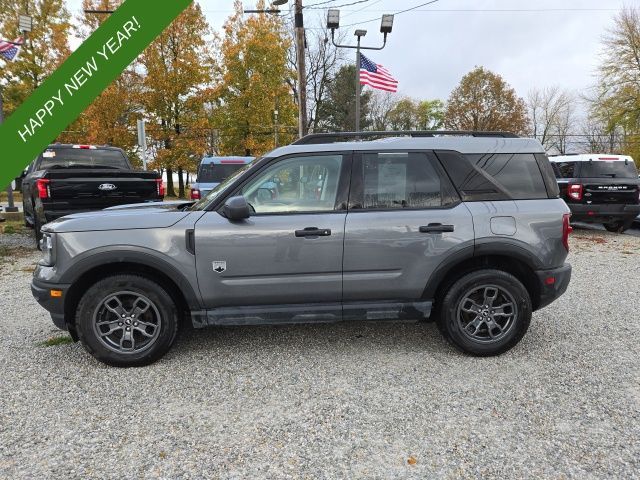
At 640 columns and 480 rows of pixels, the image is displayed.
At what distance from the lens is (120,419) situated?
110 inches

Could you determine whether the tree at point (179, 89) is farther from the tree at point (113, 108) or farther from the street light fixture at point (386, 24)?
the street light fixture at point (386, 24)

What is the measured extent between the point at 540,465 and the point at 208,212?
280 centimetres

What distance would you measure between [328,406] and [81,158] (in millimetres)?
8408

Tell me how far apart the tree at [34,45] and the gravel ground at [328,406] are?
23271mm

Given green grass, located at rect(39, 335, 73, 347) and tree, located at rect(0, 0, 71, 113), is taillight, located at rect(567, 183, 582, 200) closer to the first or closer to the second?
green grass, located at rect(39, 335, 73, 347)

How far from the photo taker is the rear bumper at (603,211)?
31.8ft

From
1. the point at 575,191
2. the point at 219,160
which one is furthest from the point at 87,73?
the point at 575,191

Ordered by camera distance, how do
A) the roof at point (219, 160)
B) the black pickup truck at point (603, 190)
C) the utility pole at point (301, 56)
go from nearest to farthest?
the black pickup truck at point (603, 190)
the roof at point (219, 160)
the utility pole at point (301, 56)

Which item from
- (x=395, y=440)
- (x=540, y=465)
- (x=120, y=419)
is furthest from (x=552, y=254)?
(x=120, y=419)

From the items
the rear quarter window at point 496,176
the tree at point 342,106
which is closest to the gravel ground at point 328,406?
the rear quarter window at point 496,176

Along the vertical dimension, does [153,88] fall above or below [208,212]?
above

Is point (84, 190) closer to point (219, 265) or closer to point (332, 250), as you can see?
point (219, 265)

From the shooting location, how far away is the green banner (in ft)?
22.7

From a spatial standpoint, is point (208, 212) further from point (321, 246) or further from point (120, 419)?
point (120, 419)
